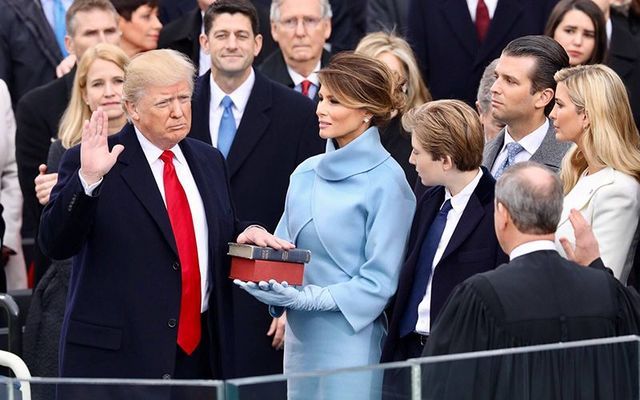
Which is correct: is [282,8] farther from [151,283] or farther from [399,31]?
[151,283]

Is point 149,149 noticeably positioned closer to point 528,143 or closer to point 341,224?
point 341,224

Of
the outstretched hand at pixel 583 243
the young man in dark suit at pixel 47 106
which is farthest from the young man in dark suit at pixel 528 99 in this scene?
the young man in dark suit at pixel 47 106

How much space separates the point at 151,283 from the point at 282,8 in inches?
133

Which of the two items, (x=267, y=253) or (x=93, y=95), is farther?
(x=93, y=95)

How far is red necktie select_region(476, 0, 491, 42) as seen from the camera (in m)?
9.42

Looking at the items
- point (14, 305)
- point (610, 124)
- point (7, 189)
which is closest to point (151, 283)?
point (14, 305)

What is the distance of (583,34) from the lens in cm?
852

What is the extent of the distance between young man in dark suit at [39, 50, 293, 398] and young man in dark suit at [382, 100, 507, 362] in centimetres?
56

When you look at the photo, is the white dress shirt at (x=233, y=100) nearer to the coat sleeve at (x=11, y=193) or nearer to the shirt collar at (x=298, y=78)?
the shirt collar at (x=298, y=78)

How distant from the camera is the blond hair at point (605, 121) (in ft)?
21.3

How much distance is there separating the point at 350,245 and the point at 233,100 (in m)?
1.97

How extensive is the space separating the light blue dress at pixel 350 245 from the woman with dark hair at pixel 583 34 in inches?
92.1

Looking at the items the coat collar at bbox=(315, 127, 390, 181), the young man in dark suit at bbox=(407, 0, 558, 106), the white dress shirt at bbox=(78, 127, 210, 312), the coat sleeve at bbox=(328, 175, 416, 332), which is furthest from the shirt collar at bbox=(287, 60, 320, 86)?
the white dress shirt at bbox=(78, 127, 210, 312)

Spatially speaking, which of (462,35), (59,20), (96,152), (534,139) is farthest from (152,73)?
(59,20)
